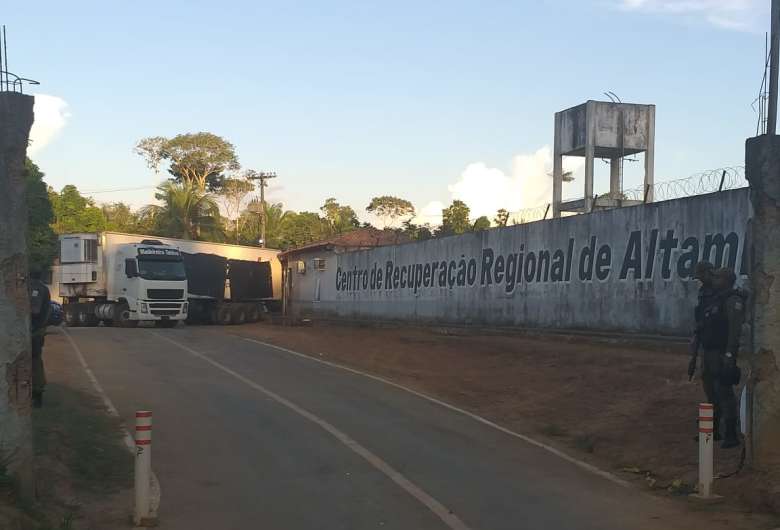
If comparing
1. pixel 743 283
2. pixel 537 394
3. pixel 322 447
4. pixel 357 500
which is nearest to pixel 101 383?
pixel 322 447

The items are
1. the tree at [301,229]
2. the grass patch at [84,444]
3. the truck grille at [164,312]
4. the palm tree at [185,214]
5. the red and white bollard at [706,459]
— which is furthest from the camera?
the tree at [301,229]

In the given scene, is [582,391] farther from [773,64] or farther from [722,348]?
[773,64]

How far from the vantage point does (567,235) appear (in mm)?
22688

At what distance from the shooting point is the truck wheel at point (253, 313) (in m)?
43.1

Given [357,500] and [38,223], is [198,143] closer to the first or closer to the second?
[38,223]

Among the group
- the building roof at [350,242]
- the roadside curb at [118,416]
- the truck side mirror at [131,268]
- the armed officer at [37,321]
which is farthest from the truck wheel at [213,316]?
the armed officer at [37,321]

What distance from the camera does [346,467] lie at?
28.9 ft

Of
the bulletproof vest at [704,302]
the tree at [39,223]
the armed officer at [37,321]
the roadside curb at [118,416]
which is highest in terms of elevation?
the tree at [39,223]

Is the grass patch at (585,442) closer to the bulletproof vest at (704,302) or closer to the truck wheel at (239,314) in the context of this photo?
the bulletproof vest at (704,302)

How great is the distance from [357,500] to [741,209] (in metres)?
12.3

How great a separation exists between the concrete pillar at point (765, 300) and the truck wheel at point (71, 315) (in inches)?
1389

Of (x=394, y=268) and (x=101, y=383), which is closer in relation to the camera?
(x=101, y=383)

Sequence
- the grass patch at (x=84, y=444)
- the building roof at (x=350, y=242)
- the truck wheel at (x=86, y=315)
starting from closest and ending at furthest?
the grass patch at (x=84, y=444) → the truck wheel at (x=86, y=315) → the building roof at (x=350, y=242)

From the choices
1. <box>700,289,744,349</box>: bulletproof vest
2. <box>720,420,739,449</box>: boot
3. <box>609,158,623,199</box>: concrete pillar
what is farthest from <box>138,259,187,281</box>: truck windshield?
<box>720,420,739,449</box>: boot
